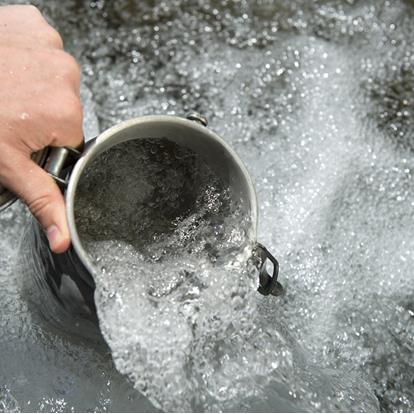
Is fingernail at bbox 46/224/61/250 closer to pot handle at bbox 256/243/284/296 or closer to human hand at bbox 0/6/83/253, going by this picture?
human hand at bbox 0/6/83/253

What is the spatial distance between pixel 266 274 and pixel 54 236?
1.00 feet

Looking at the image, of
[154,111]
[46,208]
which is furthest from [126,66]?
[46,208]

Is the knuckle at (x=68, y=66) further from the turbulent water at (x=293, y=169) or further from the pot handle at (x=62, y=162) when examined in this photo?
the turbulent water at (x=293, y=169)

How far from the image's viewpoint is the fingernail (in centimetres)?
78

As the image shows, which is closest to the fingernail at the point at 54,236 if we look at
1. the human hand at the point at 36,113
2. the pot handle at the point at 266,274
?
the human hand at the point at 36,113

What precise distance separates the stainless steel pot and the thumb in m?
0.01

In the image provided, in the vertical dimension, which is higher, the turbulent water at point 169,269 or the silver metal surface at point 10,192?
the silver metal surface at point 10,192

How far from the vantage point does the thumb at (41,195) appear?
788mm

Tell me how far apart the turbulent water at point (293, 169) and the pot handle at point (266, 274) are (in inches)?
1.4

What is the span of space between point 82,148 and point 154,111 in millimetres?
654

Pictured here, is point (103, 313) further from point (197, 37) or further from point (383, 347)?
point (197, 37)

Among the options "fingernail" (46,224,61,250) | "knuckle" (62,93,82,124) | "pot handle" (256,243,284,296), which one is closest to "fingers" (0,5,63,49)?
"knuckle" (62,93,82,124)

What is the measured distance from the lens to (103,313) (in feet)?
2.73

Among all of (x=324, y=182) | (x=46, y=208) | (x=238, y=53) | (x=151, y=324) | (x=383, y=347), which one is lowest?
(x=383, y=347)
